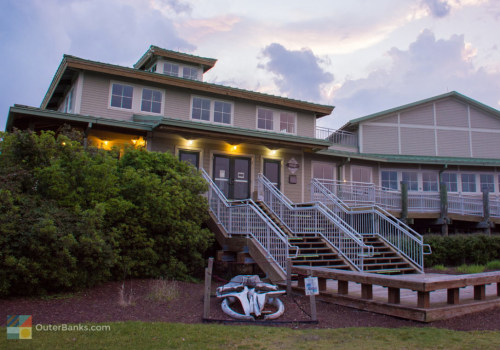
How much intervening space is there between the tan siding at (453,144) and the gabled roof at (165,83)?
946 centimetres

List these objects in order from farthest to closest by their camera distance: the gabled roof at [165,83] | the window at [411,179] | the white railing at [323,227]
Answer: the window at [411,179], the gabled roof at [165,83], the white railing at [323,227]

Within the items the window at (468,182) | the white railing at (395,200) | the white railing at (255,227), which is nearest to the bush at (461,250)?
the white railing at (395,200)

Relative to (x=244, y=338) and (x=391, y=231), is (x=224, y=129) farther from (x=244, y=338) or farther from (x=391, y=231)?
(x=244, y=338)

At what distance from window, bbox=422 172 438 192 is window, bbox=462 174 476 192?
5.68 feet

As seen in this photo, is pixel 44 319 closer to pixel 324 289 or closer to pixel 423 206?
pixel 324 289

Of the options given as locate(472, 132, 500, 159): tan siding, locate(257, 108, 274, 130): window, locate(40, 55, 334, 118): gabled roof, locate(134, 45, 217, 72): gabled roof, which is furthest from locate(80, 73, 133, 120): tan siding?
locate(472, 132, 500, 159): tan siding

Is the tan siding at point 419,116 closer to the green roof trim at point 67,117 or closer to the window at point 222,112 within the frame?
the window at point 222,112

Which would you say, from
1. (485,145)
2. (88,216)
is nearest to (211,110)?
(88,216)

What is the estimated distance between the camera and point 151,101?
1539 cm

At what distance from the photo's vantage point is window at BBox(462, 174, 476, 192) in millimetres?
22141

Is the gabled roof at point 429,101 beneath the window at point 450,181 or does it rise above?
above

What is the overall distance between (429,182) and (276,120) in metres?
10.0

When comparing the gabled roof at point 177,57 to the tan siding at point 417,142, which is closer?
the gabled roof at point 177,57

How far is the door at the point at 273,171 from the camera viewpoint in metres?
15.7
